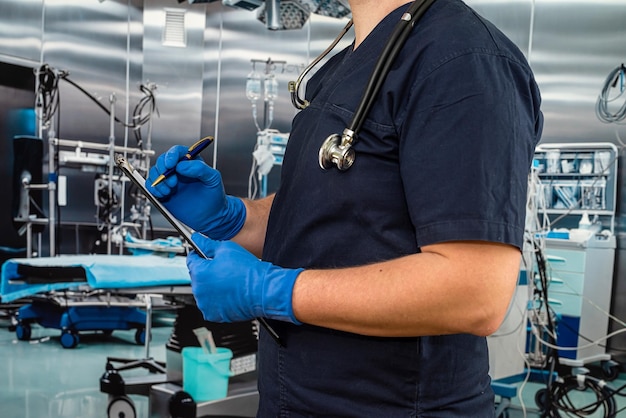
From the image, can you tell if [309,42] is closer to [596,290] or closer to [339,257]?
[596,290]

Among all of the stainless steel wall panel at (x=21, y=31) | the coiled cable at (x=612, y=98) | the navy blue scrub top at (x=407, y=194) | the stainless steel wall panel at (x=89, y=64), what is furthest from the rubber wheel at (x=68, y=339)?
the coiled cable at (x=612, y=98)

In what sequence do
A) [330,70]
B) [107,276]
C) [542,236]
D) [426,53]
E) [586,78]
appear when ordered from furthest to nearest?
[586,78]
[542,236]
[107,276]
[330,70]
[426,53]

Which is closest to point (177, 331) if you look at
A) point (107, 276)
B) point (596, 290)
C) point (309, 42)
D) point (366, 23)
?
point (107, 276)

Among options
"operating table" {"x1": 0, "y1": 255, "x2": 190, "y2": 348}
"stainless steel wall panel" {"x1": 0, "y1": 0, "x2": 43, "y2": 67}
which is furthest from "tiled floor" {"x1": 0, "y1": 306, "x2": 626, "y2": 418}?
"stainless steel wall panel" {"x1": 0, "y1": 0, "x2": 43, "y2": 67}

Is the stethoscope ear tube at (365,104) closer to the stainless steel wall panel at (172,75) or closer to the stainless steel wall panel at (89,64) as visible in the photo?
the stainless steel wall panel at (89,64)

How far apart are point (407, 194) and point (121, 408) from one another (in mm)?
2614

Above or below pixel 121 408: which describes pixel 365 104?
above

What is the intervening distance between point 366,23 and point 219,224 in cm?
51

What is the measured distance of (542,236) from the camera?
3979 millimetres

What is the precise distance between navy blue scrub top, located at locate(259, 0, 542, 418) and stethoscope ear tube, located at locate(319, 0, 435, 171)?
0.8 inches

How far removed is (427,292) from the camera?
769mm

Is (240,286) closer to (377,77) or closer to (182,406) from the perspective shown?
(377,77)

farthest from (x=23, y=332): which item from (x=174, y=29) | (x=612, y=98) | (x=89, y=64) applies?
(x=612, y=98)

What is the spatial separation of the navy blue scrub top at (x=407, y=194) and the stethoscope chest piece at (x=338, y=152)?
3 cm
